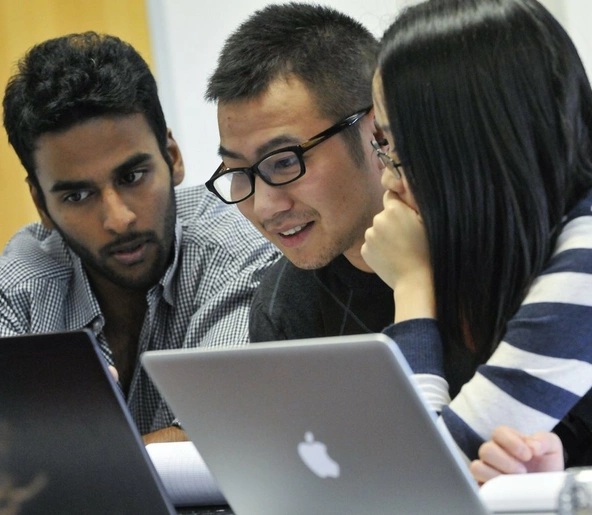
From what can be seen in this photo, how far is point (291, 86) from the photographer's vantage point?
1.72m

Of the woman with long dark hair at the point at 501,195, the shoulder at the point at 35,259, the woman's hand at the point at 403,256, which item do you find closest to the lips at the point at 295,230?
the woman's hand at the point at 403,256

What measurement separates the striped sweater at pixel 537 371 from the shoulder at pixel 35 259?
137cm

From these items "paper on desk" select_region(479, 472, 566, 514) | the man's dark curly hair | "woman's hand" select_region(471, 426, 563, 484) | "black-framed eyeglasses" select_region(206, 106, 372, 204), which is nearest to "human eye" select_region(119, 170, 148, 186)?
the man's dark curly hair

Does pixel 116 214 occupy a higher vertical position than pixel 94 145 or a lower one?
lower

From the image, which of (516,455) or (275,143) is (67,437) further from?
(275,143)

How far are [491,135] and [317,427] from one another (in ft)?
1.64

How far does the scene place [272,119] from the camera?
1.69 metres

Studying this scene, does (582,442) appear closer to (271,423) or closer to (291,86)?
(271,423)

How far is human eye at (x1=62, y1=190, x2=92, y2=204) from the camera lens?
88.1 inches

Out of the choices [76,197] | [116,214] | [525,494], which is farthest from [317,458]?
[76,197]

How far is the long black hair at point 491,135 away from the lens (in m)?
1.22

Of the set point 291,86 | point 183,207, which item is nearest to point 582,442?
point 291,86

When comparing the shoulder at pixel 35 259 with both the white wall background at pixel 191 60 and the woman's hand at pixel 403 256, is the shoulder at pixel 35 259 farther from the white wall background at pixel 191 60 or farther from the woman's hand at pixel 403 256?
the woman's hand at pixel 403 256

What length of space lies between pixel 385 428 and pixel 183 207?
5.41 feet
